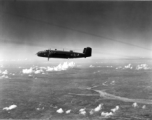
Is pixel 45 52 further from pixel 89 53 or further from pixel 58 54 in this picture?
pixel 89 53

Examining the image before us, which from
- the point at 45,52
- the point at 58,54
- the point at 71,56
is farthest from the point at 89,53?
the point at 45,52

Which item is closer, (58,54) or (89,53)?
(58,54)

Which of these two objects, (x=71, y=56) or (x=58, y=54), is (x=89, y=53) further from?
(x=58, y=54)

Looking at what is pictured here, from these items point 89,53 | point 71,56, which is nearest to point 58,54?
point 71,56

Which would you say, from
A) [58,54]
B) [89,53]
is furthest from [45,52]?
[89,53]
